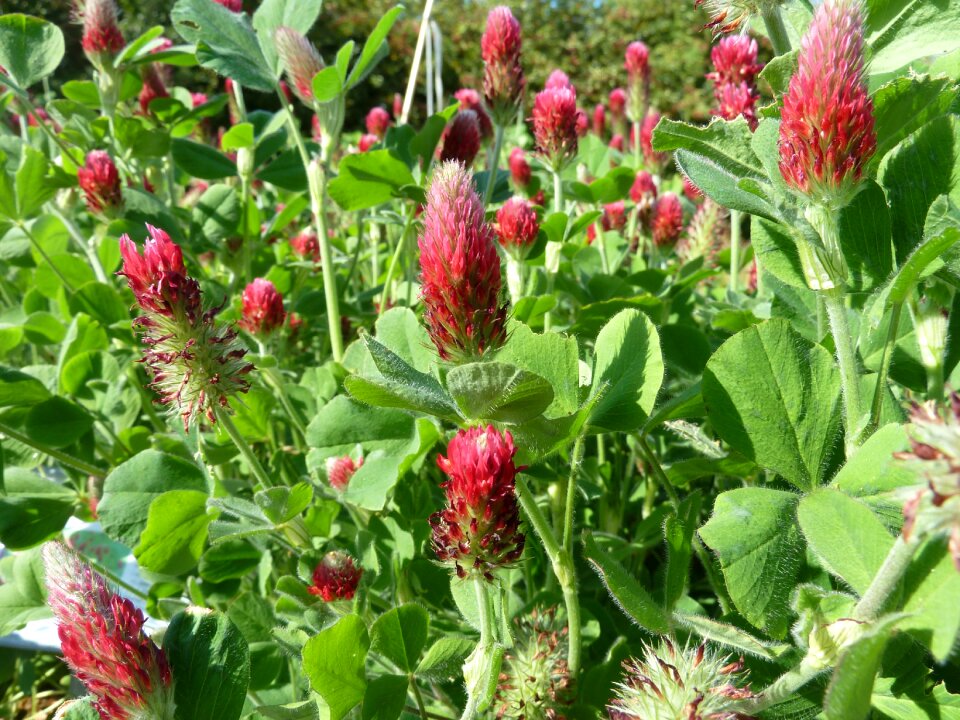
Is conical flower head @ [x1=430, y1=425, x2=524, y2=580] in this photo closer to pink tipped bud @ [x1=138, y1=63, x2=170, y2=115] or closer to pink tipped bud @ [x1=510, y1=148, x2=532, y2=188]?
pink tipped bud @ [x1=510, y1=148, x2=532, y2=188]

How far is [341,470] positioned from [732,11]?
889 millimetres

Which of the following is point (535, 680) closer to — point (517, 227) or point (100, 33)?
point (517, 227)

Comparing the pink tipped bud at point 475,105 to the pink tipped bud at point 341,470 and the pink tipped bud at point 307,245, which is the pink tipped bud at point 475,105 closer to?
the pink tipped bud at point 307,245

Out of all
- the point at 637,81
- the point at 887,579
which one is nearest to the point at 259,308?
the point at 887,579

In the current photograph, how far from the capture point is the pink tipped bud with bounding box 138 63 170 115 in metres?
2.25

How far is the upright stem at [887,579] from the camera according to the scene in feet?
1.91

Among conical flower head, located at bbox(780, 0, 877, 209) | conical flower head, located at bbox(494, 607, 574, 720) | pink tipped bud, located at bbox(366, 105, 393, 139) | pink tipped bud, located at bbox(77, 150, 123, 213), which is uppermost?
conical flower head, located at bbox(780, 0, 877, 209)

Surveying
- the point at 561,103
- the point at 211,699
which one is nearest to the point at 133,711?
the point at 211,699

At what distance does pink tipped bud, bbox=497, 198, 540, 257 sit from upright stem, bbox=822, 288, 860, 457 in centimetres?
75

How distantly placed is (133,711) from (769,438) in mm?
709

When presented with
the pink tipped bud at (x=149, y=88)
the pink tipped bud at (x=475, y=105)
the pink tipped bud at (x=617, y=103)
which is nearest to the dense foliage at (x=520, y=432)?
the pink tipped bud at (x=149, y=88)

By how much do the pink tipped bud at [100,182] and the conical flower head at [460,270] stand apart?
1278mm

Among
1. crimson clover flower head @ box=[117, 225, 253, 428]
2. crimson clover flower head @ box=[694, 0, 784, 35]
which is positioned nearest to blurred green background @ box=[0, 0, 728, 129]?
crimson clover flower head @ box=[694, 0, 784, 35]

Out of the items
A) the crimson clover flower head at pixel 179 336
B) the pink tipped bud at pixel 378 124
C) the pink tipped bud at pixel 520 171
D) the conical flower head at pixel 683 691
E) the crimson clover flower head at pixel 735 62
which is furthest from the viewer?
the pink tipped bud at pixel 378 124
